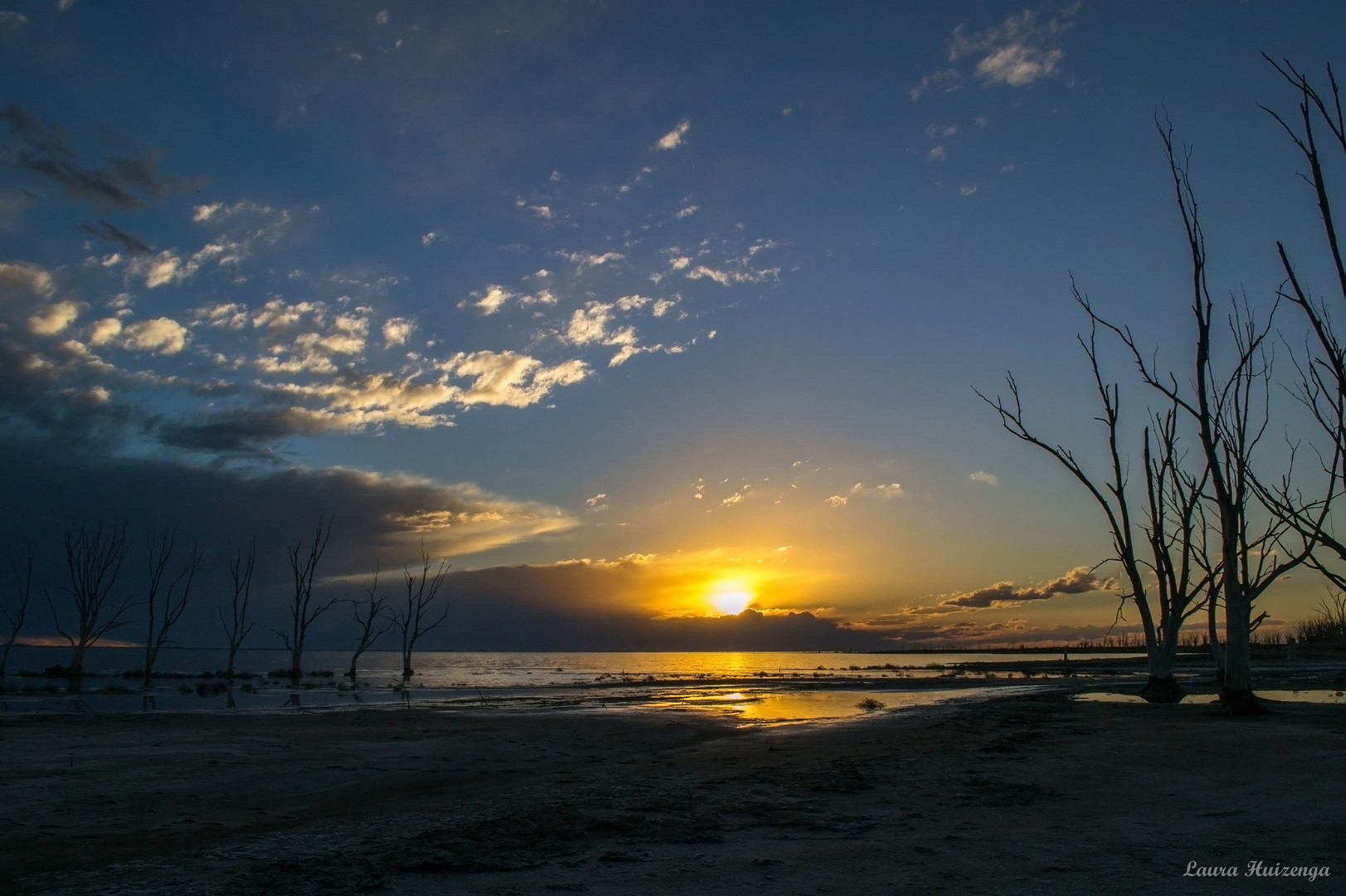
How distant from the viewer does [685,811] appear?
8609 millimetres

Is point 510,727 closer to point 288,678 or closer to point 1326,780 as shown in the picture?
point 1326,780

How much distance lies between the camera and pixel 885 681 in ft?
167

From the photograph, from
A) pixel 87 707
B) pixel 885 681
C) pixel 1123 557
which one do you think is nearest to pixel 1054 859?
pixel 1123 557

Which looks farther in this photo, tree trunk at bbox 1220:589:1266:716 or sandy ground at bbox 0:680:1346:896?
tree trunk at bbox 1220:589:1266:716

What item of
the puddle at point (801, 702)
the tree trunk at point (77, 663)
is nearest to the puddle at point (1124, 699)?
the puddle at point (801, 702)

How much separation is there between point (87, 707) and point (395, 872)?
102 ft

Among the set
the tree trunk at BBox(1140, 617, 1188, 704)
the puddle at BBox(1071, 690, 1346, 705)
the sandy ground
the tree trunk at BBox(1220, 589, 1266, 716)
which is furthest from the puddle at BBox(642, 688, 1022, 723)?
the tree trunk at BBox(1220, 589, 1266, 716)

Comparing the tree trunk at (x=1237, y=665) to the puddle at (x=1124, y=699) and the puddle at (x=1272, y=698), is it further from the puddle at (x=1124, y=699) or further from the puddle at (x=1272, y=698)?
the puddle at (x=1124, y=699)

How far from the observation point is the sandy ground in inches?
232

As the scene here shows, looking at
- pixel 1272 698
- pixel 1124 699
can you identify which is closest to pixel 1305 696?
pixel 1272 698

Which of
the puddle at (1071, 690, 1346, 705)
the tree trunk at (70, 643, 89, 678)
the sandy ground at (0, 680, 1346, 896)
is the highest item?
the sandy ground at (0, 680, 1346, 896)

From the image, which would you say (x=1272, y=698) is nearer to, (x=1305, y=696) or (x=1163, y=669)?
(x=1305, y=696)

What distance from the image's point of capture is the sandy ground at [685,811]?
5.89 meters

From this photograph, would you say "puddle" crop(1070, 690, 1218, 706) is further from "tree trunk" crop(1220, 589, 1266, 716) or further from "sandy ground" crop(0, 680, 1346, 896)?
"sandy ground" crop(0, 680, 1346, 896)
